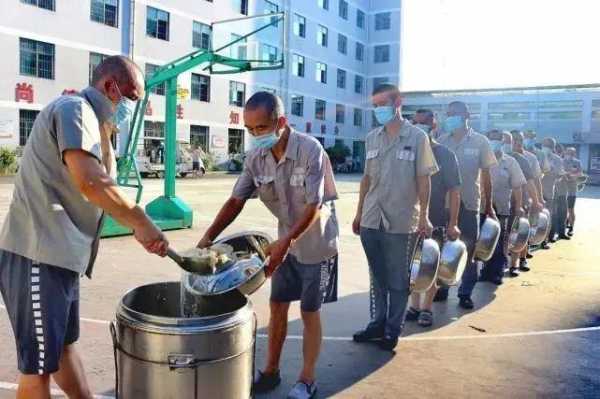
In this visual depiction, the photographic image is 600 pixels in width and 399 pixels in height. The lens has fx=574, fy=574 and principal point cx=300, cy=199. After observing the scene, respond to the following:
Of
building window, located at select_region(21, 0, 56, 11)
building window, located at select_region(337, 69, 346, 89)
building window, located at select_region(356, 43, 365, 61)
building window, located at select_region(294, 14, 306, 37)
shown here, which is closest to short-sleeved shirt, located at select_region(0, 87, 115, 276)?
building window, located at select_region(21, 0, 56, 11)

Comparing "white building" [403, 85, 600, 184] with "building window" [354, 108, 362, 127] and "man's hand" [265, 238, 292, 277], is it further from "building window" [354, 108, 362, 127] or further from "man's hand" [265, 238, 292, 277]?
"man's hand" [265, 238, 292, 277]

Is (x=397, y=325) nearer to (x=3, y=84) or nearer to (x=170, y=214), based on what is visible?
(x=170, y=214)

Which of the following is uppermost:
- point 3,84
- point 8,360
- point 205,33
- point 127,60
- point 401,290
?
point 205,33

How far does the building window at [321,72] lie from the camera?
4024cm

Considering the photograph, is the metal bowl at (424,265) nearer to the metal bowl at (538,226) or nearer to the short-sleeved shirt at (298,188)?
the short-sleeved shirt at (298,188)

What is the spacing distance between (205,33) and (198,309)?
29.5m

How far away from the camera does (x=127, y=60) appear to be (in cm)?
251

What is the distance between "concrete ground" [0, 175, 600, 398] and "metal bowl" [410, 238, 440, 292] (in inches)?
18.0

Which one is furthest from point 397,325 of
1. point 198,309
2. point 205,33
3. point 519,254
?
point 205,33

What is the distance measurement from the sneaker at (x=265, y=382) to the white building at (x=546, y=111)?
129ft

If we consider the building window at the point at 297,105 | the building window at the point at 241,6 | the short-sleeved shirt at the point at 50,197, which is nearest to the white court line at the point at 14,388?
the short-sleeved shirt at the point at 50,197

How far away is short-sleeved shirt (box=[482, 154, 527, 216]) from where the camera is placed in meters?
6.66

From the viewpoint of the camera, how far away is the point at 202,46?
3030cm

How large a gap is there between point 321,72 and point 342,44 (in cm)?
399
